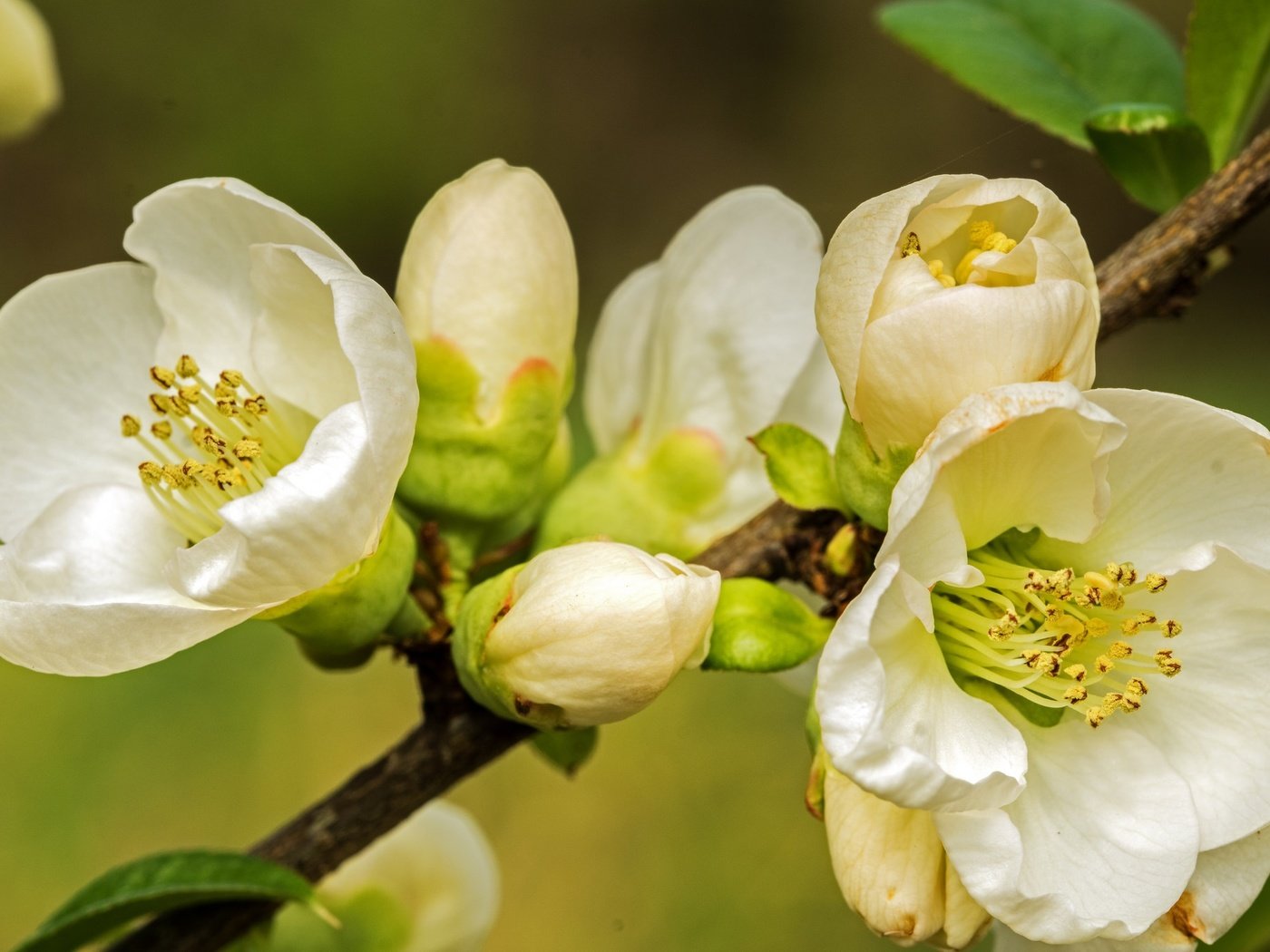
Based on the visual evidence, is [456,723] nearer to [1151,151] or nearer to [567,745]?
[567,745]

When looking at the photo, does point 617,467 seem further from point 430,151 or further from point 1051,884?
point 430,151

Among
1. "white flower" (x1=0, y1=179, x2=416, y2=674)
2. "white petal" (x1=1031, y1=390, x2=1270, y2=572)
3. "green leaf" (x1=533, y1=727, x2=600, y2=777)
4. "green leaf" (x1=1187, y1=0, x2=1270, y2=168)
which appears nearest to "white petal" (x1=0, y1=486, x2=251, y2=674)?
"white flower" (x1=0, y1=179, x2=416, y2=674)

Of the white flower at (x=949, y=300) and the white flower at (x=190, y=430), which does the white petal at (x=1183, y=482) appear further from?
the white flower at (x=190, y=430)

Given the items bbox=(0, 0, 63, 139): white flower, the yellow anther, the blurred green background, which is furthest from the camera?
the blurred green background

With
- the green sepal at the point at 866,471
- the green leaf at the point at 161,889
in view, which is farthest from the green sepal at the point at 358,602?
the green sepal at the point at 866,471

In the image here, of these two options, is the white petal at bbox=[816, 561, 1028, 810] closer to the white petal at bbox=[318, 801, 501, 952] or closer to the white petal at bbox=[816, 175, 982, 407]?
the white petal at bbox=[816, 175, 982, 407]

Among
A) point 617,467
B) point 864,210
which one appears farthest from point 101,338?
point 864,210

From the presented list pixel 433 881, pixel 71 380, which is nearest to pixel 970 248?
pixel 71 380
